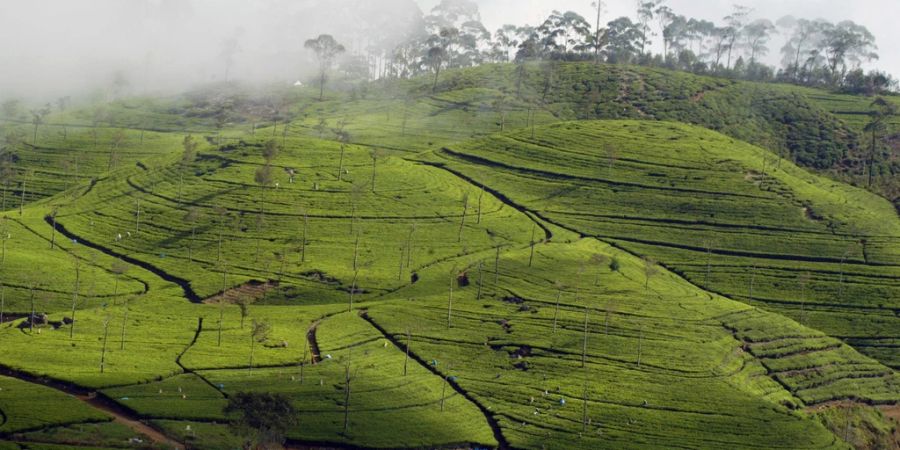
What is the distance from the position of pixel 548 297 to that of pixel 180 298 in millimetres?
48485

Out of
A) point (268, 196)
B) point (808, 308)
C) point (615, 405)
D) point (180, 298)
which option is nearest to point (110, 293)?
point (180, 298)

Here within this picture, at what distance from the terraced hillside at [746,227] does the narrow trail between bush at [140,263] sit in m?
63.1

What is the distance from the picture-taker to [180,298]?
459 feet

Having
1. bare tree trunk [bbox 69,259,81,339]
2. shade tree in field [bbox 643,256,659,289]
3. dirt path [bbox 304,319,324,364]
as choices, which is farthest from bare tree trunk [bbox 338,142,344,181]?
shade tree in field [bbox 643,256,659,289]

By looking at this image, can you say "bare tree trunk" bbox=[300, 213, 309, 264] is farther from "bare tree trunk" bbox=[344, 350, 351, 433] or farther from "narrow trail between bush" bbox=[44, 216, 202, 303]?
"bare tree trunk" bbox=[344, 350, 351, 433]

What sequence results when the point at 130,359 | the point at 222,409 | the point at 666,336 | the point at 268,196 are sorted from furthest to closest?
the point at 268,196
the point at 666,336
the point at 130,359
the point at 222,409

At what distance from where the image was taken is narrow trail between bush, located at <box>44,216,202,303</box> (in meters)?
142

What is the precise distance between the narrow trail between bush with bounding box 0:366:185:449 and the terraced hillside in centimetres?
8903

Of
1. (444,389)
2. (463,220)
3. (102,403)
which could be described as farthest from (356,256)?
Answer: (102,403)

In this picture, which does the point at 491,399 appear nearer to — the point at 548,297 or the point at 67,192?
the point at 548,297

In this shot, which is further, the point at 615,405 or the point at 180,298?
the point at 180,298

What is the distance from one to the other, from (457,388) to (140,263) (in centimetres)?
5826

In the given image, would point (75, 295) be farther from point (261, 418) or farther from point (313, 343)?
point (261, 418)

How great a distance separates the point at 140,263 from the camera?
502ft
